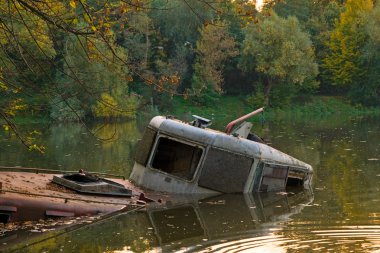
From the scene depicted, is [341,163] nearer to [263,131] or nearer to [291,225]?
[291,225]

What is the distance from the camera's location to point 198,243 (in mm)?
16094

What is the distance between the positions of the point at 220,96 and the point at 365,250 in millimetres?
59030

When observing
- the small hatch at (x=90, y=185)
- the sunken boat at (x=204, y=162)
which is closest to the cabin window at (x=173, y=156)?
the sunken boat at (x=204, y=162)

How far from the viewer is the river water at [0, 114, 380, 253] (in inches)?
619

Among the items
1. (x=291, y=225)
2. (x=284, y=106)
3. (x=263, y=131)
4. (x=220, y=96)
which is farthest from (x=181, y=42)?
(x=291, y=225)

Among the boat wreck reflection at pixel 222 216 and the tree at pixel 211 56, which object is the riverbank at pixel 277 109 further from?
the boat wreck reflection at pixel 222 216

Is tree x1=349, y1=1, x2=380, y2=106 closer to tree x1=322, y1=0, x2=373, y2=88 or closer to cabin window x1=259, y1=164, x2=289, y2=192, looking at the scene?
tree x1=322, y1=0, x2=373, y2=88

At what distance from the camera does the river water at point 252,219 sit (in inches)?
619

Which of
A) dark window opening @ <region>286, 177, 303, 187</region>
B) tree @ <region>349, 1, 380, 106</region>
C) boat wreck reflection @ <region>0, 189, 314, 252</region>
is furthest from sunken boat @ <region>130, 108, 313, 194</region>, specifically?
tree @ <region>349, 1, 380, 106</region>

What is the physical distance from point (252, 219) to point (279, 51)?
54.2m

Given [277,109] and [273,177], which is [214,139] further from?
[277,109]

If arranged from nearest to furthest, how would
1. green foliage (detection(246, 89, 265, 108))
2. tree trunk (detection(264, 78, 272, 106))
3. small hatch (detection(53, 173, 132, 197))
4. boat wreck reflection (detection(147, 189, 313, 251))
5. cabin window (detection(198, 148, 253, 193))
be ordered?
boat wreck reflection (detection(147, 189, 313, 251)) < small hatch (detection(53, 173, 132, 197)) < cabin window (detection(198, 148, 253, 193)) < green foliage (detection(246, 89, 265, 108)) < tree trunk (detection(264, 78, 272, 106))

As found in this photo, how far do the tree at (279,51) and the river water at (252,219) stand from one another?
126ft

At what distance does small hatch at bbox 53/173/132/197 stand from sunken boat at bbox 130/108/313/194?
216 centimetres
